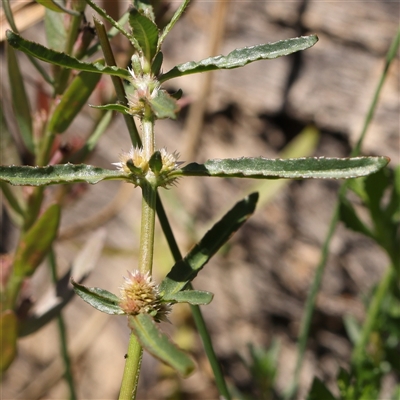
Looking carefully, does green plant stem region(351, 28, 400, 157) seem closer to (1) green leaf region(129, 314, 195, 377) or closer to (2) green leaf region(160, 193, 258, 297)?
(2) green leaf region(160, 193, 258, 297)

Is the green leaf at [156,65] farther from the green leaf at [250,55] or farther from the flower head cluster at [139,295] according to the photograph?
the flower head cluster at [139,295]

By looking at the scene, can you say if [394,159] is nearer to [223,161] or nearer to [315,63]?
[315,63]

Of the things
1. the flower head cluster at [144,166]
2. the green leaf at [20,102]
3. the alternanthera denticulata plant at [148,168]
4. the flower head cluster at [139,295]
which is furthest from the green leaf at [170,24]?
the green leaf at [20,102]

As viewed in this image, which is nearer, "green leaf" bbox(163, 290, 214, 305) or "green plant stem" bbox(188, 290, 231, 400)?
"green leaf" bbox(163, 290, 214, 305)

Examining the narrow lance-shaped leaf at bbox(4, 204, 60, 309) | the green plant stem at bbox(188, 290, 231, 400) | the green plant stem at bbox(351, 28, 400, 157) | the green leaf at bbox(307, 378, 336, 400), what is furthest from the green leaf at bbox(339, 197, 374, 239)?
the narrow lance-shaped leaf at bbox(4, 204, 60, 309)

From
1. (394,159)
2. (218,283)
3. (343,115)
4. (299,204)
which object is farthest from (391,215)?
(218,283)

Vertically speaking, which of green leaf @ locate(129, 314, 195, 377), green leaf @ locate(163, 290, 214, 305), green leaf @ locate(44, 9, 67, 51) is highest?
green leaf @ locate(44, 9, 67, 51)

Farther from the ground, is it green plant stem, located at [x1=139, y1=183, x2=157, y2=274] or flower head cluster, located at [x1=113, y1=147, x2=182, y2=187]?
flower head cluster, located at [x1=113, y1=147, x2=182, y2=187]

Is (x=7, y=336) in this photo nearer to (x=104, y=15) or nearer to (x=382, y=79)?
(x=104, y=15)
